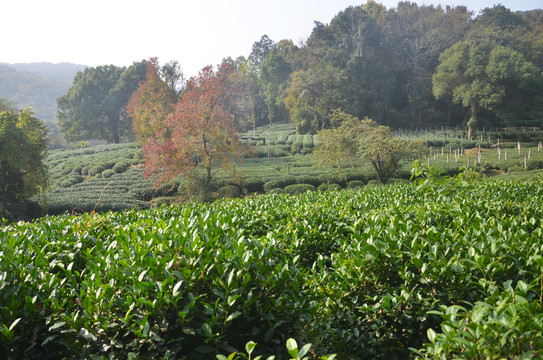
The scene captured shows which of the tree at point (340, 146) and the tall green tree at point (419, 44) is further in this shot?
the tall green tree at point (419, 44)

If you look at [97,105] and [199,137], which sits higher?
[97,105]

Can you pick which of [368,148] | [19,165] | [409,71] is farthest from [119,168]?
[409,71]

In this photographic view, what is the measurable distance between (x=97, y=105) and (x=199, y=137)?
4019 centimetres

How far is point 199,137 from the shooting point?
14844 millimetres

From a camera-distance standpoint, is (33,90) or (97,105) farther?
(33,90)

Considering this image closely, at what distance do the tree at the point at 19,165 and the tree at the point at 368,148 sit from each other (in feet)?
45.9

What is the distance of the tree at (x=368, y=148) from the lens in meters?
16.8

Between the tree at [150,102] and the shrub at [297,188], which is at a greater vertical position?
the tree at [150,102]

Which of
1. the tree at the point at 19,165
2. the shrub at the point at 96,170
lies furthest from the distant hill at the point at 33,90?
the tree at the point at 19,165

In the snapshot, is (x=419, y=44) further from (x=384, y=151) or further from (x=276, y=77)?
(x=384, y=151)

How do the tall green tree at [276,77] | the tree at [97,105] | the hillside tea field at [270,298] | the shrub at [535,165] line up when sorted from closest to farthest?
the hillside tea field at [270,298]
the shrub at [535,165]
the tree at [97,105]
the tall green tree at [276,77]

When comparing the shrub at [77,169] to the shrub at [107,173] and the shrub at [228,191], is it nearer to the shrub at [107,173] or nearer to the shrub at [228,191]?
the shrub at [107,173]

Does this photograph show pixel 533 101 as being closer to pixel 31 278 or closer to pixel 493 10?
pixel 493 10

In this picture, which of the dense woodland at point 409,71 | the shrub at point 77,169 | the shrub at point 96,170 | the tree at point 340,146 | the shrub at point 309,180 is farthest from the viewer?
the dense woodland at point 409,71
